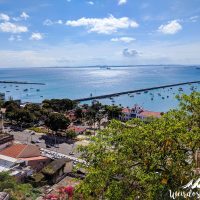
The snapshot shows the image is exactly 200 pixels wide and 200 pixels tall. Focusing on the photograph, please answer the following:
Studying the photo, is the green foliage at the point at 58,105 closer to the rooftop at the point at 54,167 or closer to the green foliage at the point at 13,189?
the rooftop at the point at 54,167

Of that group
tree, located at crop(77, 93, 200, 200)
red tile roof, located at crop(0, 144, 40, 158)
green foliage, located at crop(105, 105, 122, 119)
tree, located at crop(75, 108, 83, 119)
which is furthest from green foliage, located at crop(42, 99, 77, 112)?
tree, located at crop(77, 93, 200, 200)

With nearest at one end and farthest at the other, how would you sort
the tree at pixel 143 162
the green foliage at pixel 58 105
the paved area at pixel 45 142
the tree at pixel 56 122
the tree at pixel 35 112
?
the tree at pixel 143 162 → the paved area at pixel 45 142 → the tree at pixel 56 122 → the tree at pixel 35 112 → the green foliage at pixel 58 105

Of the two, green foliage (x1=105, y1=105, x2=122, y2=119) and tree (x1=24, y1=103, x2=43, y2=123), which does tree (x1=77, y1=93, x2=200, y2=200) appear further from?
green foliage (x1=105, y1=105, x2=122, y2=119)

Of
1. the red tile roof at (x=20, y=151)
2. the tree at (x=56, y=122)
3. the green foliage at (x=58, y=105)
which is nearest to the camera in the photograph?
the red tile roof at (x=20, y=151)

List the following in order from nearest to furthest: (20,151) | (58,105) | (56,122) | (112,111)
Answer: (20,151), (56,122), (112,111), (58,105)

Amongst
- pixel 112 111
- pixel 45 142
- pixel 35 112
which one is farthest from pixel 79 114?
pixel 45 142

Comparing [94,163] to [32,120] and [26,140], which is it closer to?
[26,140]

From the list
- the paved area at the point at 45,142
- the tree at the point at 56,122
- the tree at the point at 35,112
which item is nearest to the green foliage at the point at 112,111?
the tree at the point at 35,112

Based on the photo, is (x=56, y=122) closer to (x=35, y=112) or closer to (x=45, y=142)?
(x=45, y=142)
